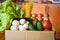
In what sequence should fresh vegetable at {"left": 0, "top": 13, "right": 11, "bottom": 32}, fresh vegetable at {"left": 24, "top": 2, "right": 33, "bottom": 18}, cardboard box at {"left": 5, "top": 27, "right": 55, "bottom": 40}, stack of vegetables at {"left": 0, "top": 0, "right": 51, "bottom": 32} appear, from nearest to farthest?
cardboard box at {"left": 5, "top": 27, "right": 55, "bottom": 40}, stack of vegetables at {"left": 0, "top": 0, "right": 51, "bottom": 32}, fresh vegetable at {"left": 0, "top": 13, "right": 11, "bottom": 32}, fresh vegetable at {"left": 24, "top": 2, "right": 33, "bottom": 18}

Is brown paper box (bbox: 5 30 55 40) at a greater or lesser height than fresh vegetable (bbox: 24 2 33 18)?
lesser

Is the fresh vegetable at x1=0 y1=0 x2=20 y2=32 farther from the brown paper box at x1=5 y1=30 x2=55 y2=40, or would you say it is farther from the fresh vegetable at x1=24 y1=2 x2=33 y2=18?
the brown paper box at x1=5 y1=30 x2=55 y2=40

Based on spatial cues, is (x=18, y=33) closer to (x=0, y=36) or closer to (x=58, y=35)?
(x=0, y=36)

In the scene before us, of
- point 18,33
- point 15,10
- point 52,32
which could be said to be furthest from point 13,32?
point 15,10

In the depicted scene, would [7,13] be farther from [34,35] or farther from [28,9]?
[34,35]

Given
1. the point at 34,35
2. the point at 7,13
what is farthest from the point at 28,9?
the point at 34,35

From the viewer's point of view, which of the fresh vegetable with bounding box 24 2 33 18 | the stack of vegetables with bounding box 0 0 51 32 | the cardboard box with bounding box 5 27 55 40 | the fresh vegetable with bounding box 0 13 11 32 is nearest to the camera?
the cardboard box with bounding box 5 27 55 40

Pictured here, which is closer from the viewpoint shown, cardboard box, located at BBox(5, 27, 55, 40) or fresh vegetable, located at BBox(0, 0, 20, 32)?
cardboard box, located at BBox(5, 27, 55, 40)

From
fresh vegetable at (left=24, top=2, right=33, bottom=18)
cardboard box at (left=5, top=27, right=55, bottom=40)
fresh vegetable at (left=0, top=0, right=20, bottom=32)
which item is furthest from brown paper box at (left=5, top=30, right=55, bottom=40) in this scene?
fresh vegetable at (left=24, top=2, right=33, bottom=18)

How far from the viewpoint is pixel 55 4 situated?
11.0 ft

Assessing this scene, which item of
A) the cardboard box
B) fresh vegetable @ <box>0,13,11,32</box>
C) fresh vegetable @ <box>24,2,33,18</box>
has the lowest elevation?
the cardboard box

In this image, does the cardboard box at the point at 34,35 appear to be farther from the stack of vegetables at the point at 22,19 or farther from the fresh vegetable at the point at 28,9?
the fresh vegetable at the point at 28,9

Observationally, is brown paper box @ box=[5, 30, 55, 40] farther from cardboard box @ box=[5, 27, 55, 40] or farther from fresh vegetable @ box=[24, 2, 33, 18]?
fresh vegetable @ box=[24, 2, 33, 18]

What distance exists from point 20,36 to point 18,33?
2 cm
